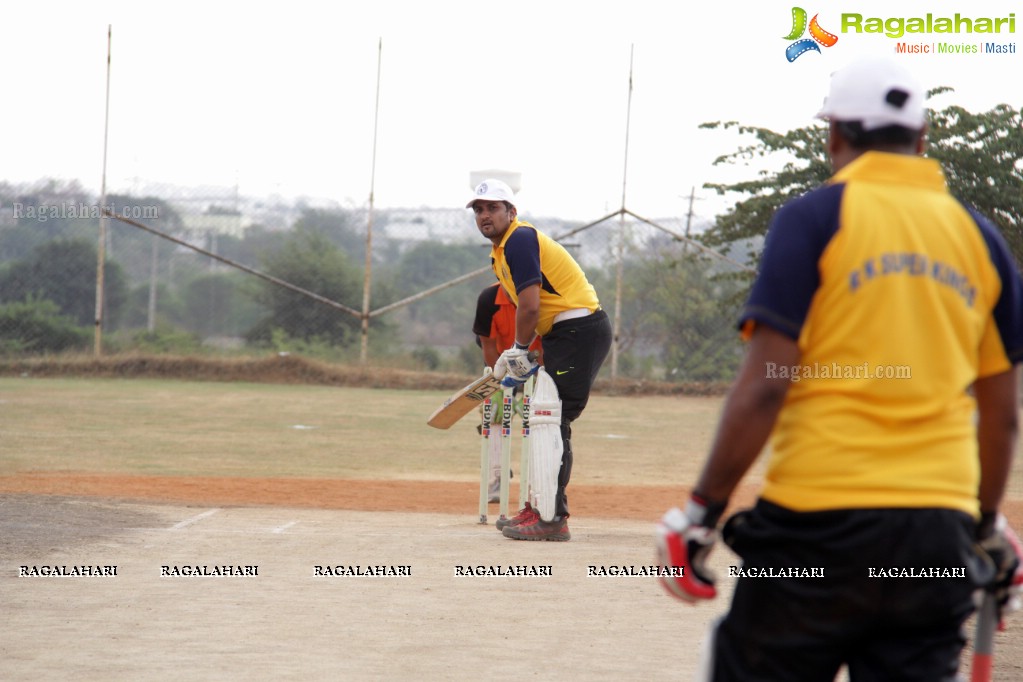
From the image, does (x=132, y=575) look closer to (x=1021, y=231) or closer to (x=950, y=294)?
(x=950, y=294)

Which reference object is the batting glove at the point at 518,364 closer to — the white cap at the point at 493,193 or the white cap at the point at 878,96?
the white cap at the point at 493,193

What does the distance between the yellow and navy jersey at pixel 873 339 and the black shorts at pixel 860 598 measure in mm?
51

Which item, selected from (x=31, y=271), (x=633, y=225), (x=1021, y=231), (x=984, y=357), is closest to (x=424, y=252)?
(x=633, y=225)

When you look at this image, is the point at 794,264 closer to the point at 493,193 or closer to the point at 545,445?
the point at 545,445

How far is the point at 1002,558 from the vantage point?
282cm

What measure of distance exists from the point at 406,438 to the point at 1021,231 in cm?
1052

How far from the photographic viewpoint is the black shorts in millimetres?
2449

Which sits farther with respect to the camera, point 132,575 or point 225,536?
point 225,536

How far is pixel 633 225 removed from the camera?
22891 millimetres

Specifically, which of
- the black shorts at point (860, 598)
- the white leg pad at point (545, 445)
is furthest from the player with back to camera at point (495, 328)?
the black shorts at point (860, 598)

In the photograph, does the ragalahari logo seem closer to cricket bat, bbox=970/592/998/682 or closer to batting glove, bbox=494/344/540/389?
batting glove, bbox=494/344/540/389

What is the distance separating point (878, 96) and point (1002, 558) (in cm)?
113

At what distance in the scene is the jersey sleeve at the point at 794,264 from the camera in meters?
2.50

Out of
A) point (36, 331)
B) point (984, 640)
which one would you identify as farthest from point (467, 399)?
point (36, 331)
